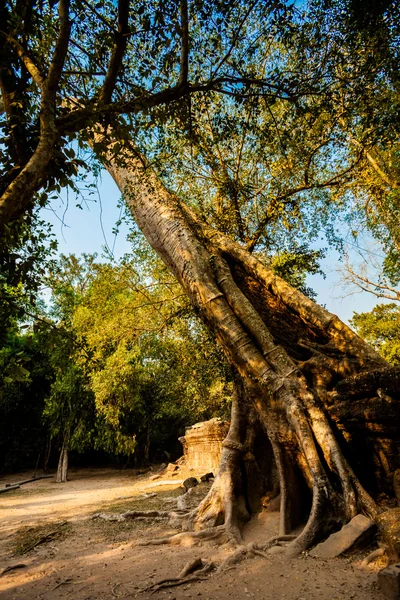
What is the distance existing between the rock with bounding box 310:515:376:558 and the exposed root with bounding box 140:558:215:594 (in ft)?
2.61

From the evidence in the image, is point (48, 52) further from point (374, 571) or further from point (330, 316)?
point (374, 571)

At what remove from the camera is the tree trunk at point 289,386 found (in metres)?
2.93

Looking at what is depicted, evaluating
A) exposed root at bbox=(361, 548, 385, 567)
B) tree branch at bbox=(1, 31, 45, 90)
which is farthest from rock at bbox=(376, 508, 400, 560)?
tree branch at bbox=(1, 31, 45, 90)

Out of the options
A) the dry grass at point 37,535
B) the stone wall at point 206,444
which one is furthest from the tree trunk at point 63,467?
the dry grass at point 37,535

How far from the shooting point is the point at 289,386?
341cm

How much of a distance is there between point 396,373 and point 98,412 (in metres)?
10.8

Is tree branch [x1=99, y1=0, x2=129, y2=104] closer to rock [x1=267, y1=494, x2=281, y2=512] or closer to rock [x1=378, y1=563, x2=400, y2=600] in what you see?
rock [x1=378, y1=563, x2=400, y2=600]

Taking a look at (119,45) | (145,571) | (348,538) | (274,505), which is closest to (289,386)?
(348,538)

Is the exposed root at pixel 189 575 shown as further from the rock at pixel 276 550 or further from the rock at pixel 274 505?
the rock at pixel 274 505

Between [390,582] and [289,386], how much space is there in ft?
5.58

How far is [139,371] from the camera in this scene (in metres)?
12.0

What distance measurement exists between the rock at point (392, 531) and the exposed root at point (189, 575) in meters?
1.26

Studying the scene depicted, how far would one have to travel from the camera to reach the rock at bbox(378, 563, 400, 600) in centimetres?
182

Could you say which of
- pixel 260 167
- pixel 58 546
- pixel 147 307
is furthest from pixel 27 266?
pixel 260 167
